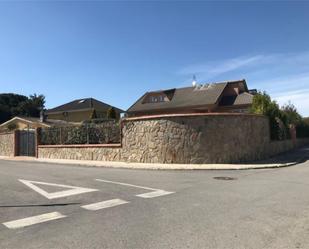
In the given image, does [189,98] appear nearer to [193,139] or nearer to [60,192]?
[193,139]

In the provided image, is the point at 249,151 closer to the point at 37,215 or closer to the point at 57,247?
the point at 37,215

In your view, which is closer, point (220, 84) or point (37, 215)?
point (37, 215)

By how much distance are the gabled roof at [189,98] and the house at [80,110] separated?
3994 millimetres

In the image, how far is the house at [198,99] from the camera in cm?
4475

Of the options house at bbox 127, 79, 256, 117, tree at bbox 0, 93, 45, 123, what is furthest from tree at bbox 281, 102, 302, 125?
tree at bbox 0, 93, 45, 123

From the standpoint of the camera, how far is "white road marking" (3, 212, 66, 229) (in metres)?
6.72

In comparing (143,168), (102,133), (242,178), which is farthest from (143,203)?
(102,133)

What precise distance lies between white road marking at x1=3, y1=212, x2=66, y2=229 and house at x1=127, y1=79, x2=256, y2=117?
35630mm

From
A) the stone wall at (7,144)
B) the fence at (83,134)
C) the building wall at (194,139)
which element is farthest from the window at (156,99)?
the building wall at (194,139)

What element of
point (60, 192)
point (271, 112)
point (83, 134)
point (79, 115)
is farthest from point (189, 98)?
point (60, 192)

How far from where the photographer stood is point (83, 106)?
53.9 meters

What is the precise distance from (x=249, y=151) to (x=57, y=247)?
16.1 meters

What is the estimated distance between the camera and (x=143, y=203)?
27.7 feet

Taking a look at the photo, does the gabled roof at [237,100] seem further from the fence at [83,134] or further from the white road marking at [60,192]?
the white road marking at [60,192]
